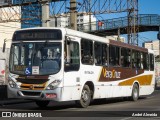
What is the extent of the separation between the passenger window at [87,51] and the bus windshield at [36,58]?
1.60 meters

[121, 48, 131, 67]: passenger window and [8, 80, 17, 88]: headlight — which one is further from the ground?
[121, 48, 131, 67]: passenger window

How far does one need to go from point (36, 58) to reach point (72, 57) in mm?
1392

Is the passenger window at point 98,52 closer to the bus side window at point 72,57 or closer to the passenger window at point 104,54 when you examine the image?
the passenger window at point 104,54

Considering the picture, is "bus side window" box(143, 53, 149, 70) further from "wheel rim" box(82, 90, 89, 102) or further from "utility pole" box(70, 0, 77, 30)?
"utility pole" box(70, 0, 77, 30)

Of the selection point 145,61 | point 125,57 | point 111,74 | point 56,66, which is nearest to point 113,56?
point 111,74

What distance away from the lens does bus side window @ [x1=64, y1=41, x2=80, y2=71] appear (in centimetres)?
1638

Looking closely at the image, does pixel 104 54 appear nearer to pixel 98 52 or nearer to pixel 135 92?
pixel 98 52

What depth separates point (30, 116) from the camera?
14383 millimetres

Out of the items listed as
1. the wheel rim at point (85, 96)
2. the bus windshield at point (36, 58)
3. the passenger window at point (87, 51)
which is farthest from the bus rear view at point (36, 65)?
the wheel rim at point (85, 96)

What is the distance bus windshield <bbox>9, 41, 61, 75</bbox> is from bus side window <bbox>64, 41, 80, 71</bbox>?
1.09 ft

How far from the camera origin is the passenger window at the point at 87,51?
57.8 feet

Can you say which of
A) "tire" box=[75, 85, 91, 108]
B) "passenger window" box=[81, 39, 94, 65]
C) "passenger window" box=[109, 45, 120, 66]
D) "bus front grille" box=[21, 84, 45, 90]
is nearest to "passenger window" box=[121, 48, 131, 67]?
"passenger window" box=[109, 45, 120, 66]

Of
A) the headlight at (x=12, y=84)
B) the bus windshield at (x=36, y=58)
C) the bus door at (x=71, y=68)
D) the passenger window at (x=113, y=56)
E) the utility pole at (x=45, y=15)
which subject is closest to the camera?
the bus windshield at (x=36, y=58)

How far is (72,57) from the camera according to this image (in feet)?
55.0
